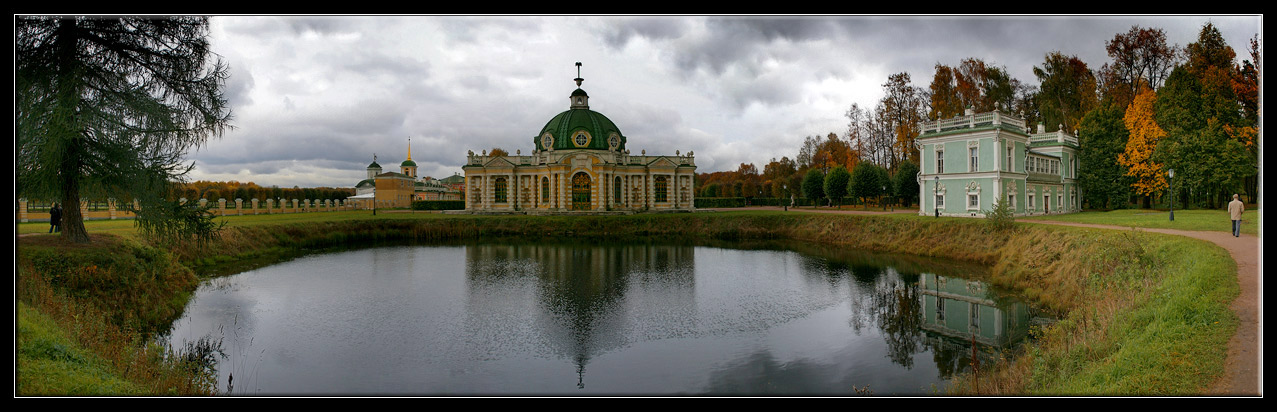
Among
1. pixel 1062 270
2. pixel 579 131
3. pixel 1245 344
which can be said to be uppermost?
pixel 579 131

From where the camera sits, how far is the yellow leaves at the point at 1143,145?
31641 millimetres

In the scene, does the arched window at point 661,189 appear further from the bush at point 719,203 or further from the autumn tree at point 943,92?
the autumn tree at point 943,92

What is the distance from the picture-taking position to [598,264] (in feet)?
81.7

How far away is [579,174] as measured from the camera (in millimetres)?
49938

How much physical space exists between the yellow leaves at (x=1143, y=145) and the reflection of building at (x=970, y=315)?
21.0 metres

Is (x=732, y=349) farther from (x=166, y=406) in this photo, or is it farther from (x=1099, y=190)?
(x=1099, y=190)

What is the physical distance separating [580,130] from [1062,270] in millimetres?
38963

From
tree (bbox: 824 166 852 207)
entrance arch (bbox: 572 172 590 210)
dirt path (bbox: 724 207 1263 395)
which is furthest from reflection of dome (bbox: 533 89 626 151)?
dirt path (bbox: 724 207 1263 395)

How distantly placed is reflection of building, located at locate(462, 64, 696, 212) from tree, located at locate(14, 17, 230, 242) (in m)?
35.7

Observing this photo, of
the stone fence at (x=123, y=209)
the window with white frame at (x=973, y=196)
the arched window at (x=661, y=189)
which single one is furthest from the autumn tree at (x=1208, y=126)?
the stone fence at (x=123, y=209)

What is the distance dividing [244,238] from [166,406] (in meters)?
26.9

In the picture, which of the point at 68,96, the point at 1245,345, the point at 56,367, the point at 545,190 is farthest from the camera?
the point at 545,190

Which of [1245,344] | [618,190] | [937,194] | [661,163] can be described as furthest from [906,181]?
[1245,344]

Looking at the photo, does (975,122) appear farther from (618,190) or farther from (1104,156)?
(618,190)
